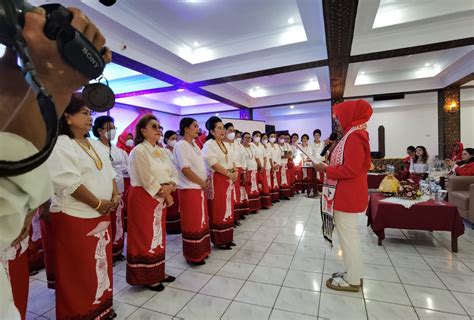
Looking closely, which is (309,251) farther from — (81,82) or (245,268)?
(81,82)

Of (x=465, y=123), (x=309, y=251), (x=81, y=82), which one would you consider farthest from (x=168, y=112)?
(x=465, y=123)

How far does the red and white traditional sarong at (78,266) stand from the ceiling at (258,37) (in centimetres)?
309

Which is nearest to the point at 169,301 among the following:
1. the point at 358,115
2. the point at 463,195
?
the point at 358,115

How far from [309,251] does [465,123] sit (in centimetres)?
1017

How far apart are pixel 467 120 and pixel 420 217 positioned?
9249mm

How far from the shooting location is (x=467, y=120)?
9.16 m

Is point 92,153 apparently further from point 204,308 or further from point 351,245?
point 351,245

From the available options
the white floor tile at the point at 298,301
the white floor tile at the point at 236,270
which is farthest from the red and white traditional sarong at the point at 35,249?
the white floor tile at the point at 298,301

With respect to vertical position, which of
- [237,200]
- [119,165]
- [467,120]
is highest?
[467,120]

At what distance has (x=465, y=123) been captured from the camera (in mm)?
9188

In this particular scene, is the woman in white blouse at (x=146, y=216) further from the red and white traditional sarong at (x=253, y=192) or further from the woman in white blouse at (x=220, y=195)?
the red and white traditional sarong at (x=253, y=192)

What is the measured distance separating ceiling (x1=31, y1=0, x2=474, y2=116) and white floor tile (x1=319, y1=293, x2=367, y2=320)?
129 inches

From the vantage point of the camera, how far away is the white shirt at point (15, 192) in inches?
14.8

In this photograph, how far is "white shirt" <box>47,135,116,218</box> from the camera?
1.43 m
